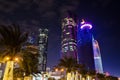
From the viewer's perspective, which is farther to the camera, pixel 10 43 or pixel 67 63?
pixel 67 63

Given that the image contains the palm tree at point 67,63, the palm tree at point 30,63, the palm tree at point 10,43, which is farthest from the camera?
the palm tree at point 67,63

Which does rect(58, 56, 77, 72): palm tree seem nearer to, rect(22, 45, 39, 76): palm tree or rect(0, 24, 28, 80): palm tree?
rect(22, 45, 39, 76): palm tree

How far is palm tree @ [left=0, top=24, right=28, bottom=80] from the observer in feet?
109

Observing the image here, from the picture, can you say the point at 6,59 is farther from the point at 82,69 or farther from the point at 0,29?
the point at 82,69

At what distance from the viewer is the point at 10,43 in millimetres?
33562

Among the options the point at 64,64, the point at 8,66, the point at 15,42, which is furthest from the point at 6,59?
the point at 64,64

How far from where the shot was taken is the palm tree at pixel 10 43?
33344 mm

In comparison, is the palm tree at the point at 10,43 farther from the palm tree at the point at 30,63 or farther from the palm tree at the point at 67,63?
the palm tree at the point at 67,63

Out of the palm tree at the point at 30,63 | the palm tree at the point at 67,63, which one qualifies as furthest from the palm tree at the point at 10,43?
the palm tree at the point at 67,63

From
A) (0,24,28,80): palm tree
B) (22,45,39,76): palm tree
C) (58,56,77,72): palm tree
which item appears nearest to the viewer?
(0,24,28,80): palm tree

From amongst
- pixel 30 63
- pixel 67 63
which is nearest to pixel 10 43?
pixel 30 63

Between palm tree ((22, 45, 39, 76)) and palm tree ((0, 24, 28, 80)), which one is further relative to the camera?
palm tree ((22, 45, 39, 76))

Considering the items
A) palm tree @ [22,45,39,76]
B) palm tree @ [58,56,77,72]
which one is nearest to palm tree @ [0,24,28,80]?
palm tree @ [22,45,39,76]

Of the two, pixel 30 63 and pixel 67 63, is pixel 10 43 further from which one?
pixel 67 63
